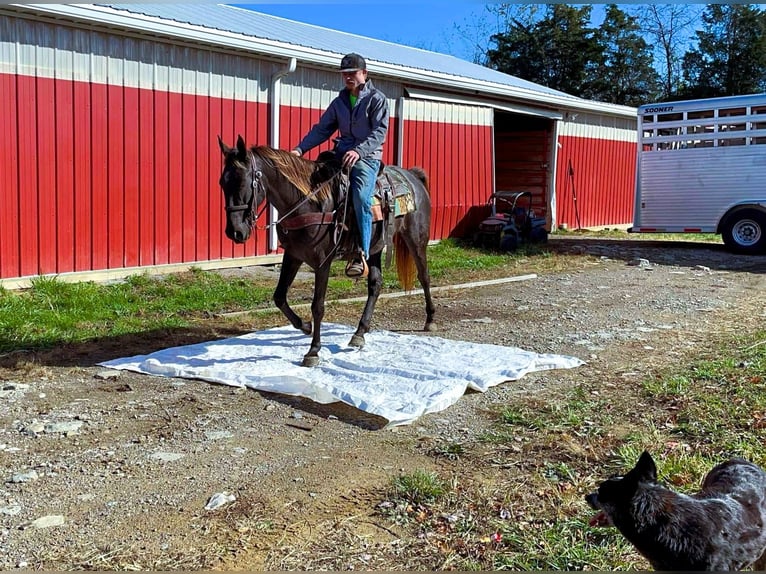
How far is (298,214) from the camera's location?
6586 mm

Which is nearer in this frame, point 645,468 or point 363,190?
point 645,468

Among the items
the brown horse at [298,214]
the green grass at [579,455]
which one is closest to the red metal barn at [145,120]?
the brown horse at [298,214]

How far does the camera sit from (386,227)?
755 cm

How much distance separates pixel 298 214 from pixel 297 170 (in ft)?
1.27

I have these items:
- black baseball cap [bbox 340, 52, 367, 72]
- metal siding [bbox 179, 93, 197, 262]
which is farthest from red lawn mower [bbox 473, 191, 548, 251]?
black baseball cap [bbox 340, 52, 367, 72]

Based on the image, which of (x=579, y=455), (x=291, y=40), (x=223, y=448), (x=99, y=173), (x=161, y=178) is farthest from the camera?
(x=291, y=40)

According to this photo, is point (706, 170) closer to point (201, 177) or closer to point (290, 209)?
point (201, 177)

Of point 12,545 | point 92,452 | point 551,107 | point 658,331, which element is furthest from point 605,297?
point 551,107

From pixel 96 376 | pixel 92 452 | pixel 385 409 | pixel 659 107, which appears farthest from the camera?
pixel 659 107

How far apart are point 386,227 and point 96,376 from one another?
2.96 meters

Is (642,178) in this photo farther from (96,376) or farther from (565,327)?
(96,376)

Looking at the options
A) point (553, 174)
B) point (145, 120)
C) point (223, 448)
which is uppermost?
point (145, 120)

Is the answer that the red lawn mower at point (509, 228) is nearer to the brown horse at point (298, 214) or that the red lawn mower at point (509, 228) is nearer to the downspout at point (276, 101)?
the downspout at point (276, 101)

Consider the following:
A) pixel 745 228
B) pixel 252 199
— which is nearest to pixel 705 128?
pixel 745 228
